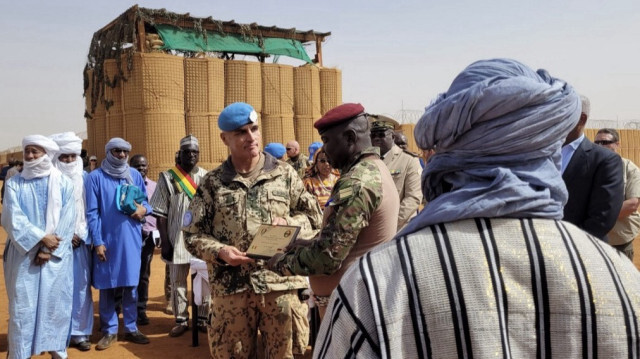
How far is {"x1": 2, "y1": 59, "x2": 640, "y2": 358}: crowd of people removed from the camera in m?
0.99

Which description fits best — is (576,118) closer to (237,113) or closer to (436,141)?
(436,141)

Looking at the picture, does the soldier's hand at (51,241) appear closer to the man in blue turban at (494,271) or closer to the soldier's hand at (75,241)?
the soldier's hand at (75,241)

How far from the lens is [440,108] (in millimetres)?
1079

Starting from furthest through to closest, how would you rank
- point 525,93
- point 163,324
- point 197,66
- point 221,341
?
1. point 197,66
2. point 163,324
3. point 221,341
4. point 525,93

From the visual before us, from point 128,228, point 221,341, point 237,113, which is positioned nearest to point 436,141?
point 237,113

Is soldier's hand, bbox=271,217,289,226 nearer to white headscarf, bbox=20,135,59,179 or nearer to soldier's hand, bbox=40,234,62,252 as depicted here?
soldier's hand, bbox=40,234,62,252

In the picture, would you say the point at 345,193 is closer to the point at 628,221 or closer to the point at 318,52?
the point at 628,221

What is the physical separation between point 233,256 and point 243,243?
0.65ft

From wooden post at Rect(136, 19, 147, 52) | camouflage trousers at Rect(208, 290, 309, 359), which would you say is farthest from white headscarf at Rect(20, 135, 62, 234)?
wooden post at Rect(136, 19, 147, 52)

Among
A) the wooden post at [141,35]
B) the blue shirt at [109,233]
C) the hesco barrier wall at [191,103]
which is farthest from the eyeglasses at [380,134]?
the wooden post at [141,35]

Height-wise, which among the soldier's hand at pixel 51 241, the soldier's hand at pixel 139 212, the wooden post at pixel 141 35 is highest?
the wooden post at pixel 141 35

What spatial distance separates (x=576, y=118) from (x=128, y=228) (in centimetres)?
494

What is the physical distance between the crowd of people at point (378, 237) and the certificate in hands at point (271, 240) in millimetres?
44

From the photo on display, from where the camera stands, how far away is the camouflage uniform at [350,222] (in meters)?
2.12
